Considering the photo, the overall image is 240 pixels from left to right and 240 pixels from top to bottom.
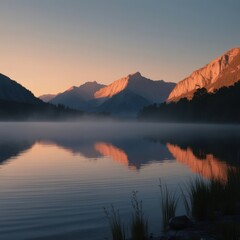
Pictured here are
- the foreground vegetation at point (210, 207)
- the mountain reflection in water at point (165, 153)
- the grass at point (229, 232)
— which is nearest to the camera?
the grass at point (229, 232)

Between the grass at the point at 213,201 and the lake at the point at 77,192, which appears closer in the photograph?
the lake at the point at 77,192

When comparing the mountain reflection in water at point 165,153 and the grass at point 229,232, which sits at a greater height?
the mountain reflection in water at point 165,153

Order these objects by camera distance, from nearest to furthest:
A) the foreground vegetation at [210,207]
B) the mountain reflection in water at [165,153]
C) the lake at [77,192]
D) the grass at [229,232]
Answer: the grass at [229,232] < the foreground vegetation at [210,207] < the lake at [77,192] < the mountain reflection in water at [165,153]

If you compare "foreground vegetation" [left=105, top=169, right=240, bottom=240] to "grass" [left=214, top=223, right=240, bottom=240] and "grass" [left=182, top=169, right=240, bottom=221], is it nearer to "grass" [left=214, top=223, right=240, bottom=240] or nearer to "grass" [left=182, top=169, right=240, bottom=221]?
"grass" [left=182, top=169, right=240, bottom=221]

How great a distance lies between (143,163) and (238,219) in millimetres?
29755

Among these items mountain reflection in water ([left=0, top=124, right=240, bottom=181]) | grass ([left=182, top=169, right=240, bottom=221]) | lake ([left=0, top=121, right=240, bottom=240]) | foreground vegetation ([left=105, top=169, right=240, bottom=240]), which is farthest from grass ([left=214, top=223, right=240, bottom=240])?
mountain reflection in water ([left=0, top=124, right=240, bottom=181])

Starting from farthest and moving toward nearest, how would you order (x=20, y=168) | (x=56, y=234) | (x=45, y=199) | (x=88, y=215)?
(x=20, y=168) → (x=45, y=199) → (x=88, y=215) → (x=56, y=234)

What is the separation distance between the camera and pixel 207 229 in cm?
1595

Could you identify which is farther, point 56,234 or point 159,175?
point 159,175

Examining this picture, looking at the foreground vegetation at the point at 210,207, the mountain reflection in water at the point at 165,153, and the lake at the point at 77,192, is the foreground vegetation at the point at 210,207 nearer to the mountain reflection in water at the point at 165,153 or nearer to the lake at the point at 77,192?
the lake at the point at 77,192

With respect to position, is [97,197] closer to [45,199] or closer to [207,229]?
[45,199]

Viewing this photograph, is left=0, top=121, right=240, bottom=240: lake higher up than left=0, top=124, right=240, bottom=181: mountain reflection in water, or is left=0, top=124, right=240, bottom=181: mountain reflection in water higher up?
left=0, top=124, right=240, bottom=181: mountain reflection in water

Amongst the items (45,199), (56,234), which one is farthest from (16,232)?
(45,199)

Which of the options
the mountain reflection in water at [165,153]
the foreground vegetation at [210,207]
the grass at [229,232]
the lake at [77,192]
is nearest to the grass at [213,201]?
the foreground vegetation at [210,207]
